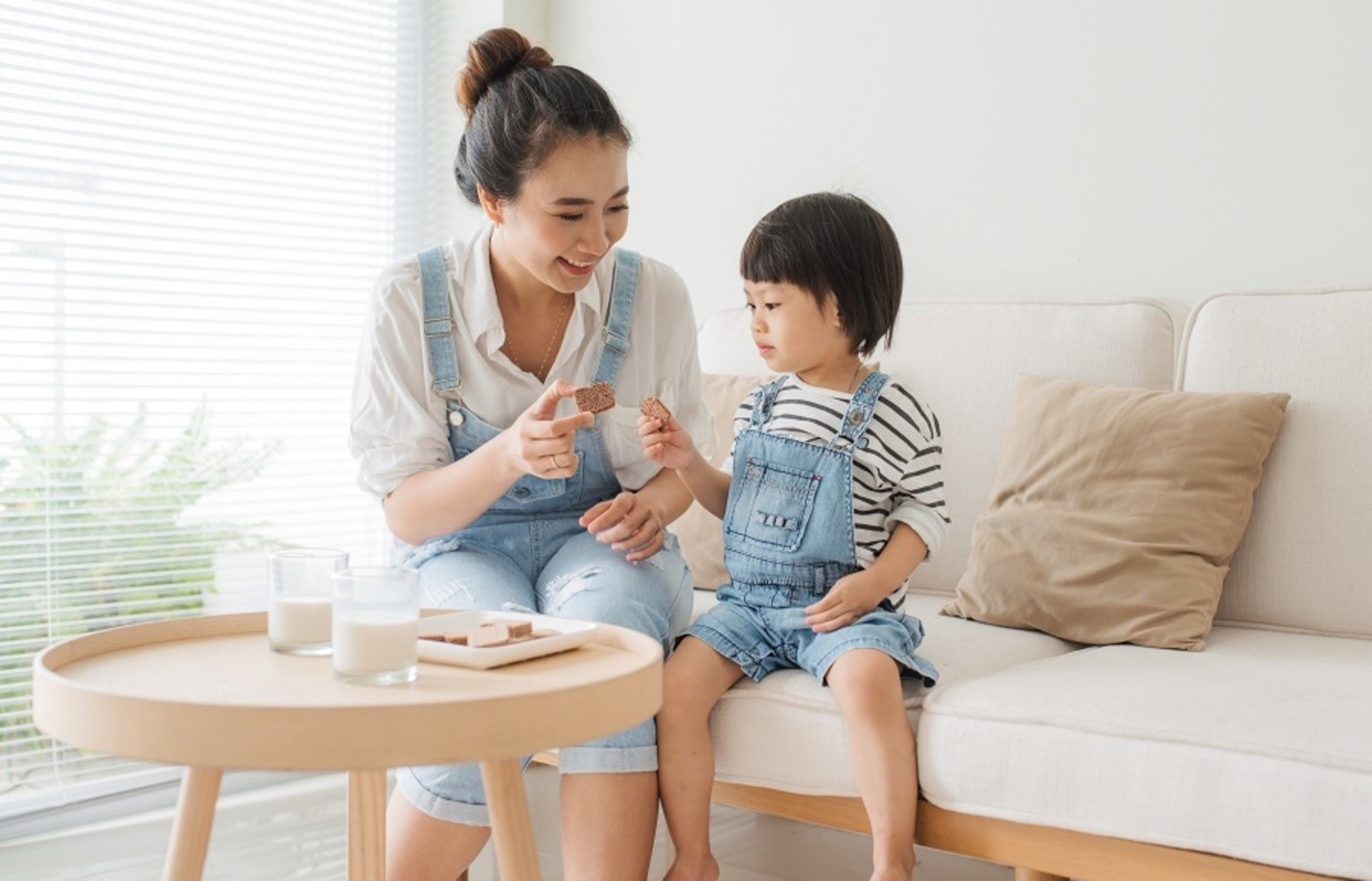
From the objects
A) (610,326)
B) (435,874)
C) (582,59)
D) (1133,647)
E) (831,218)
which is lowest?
(435,874)

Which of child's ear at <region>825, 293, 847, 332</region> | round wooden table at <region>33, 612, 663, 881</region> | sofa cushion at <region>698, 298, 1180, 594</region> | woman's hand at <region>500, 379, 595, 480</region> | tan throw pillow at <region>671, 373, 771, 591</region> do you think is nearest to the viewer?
round wooden table at <region>33, 612, 663, 881</region>

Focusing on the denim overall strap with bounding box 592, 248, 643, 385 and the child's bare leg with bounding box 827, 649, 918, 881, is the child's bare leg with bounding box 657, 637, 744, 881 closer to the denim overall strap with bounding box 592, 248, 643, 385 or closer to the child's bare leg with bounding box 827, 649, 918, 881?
the child's bare leg with bounding box 827, 649, 918, 881

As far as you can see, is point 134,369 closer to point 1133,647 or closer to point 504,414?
point 504,414

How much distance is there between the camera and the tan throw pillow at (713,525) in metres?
2.30

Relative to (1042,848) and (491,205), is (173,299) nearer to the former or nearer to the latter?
(491,205)

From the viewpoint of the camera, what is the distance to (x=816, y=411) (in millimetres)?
1810

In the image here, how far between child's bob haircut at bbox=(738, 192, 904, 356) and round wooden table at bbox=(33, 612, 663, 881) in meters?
0.65

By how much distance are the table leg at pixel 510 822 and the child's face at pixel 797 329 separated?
74cm

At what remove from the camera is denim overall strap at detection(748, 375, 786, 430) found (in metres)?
1.86

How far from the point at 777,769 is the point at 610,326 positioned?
2.06 feet

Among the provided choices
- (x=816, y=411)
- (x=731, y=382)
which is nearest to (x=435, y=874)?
(x=816, y=411)

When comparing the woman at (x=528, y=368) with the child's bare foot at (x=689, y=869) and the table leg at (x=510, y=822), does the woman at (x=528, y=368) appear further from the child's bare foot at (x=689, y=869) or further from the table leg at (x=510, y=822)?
the table leg at (x=510, y=822)

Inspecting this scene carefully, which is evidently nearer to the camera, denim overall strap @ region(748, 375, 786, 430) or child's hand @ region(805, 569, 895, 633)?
child's hand @ region(805, 569, 895, 633)

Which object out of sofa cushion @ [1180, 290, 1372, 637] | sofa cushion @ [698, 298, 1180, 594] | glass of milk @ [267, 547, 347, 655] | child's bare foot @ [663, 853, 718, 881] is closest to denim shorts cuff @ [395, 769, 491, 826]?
child's bare foot @ [663, 853, 718, 881]
